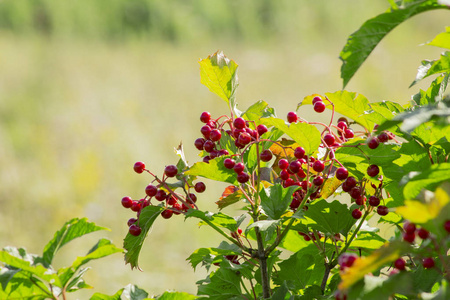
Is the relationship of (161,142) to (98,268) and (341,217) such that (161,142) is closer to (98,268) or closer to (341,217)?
(98,268)

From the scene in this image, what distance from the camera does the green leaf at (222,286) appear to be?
30.0 inches

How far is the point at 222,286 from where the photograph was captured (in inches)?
30.2

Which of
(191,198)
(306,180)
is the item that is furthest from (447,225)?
(191,198)

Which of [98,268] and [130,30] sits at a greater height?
[130,30]

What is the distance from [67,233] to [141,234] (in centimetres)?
16

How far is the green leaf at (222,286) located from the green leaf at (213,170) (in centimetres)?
14

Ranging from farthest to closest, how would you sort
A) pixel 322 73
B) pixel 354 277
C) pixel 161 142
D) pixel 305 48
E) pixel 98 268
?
pixel 305 48 → pixel 322 73 → pixel 161 142 → pixel 98 268 → pixel 354 277

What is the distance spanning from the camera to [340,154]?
0.70 metres

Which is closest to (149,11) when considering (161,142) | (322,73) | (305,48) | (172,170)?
(305,48)

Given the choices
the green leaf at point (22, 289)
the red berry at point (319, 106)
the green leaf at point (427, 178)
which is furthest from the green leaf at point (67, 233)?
the green leaf at point (427, 178)

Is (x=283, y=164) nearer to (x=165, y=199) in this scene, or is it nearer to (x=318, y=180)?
(x=318, y=180)

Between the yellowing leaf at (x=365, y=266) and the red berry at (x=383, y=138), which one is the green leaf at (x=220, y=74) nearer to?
the red berry at (x=383, y=138)

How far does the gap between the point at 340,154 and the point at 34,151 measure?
448 centimetres

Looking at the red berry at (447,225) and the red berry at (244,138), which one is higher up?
the red berry at (244,138)
